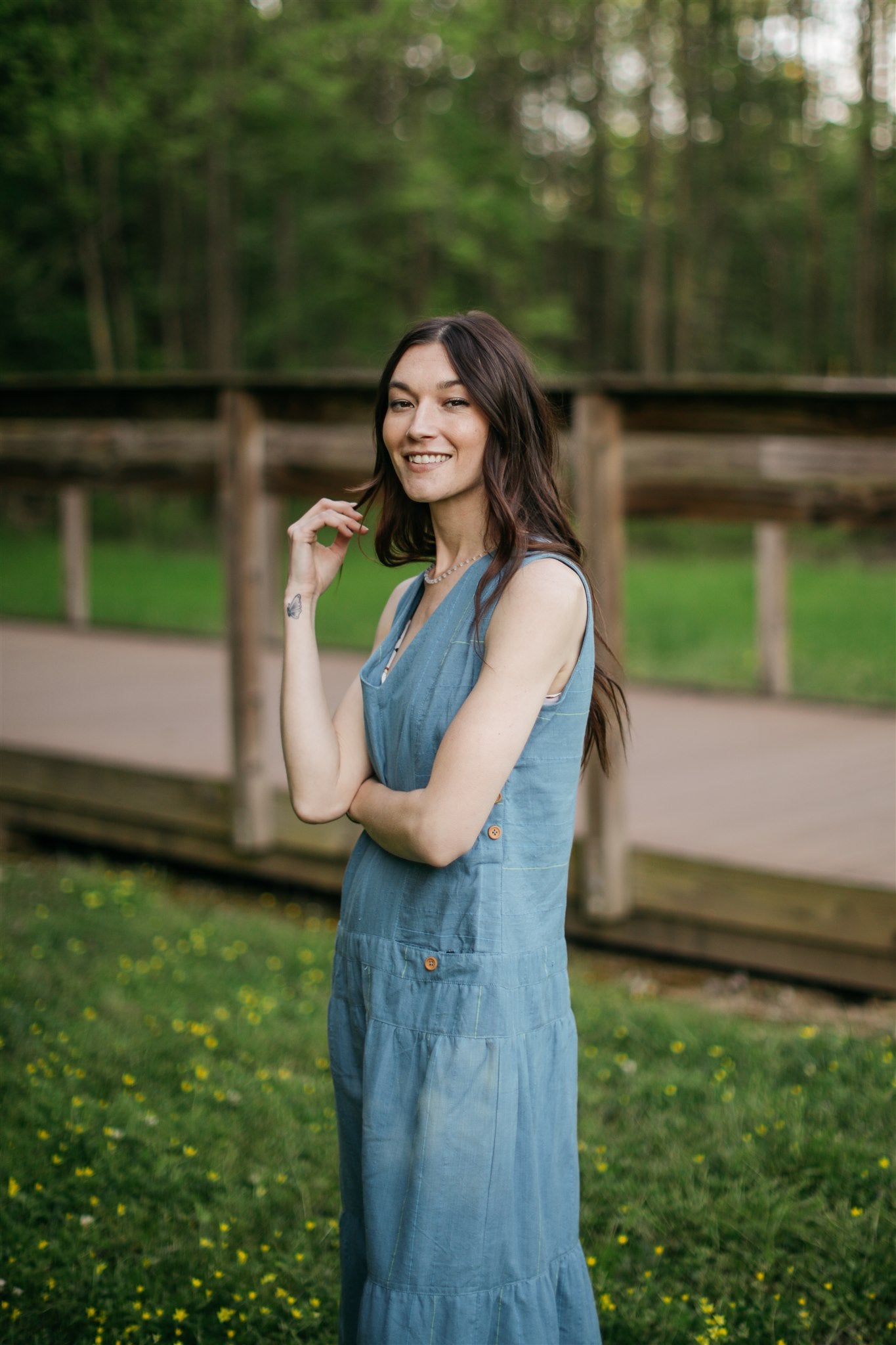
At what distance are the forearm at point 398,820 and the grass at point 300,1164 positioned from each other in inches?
50.4

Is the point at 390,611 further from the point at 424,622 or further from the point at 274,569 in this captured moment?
the point at 274,569

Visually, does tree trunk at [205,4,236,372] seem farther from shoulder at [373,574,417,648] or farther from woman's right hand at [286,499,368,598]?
woman's right hand at [286,499,368,598]

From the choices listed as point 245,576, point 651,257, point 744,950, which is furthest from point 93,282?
point 744,950

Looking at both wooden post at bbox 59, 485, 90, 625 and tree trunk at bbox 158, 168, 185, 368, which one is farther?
tree trunk at bbox 158, 168, 185, 368

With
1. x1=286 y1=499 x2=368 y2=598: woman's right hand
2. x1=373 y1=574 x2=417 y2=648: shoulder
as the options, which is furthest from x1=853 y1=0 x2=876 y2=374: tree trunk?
x1=286 y1=499 x2=368 y2=598: woman's right hand

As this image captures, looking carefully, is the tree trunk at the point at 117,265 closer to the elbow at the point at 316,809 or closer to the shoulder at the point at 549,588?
the elbow at the point at 316,809

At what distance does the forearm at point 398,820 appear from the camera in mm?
1730

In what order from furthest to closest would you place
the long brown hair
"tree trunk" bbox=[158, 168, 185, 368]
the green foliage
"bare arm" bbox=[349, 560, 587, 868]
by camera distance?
1. "tree trunk" bbox=[158, 168, 185, 368]
2. the green foliage
3. the long brown hair
4. "bare arm" bbox=[349, 560, 587, 868]

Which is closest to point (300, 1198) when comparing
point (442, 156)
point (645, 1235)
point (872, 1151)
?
point (645, 1235)

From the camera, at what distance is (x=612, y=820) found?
451cm

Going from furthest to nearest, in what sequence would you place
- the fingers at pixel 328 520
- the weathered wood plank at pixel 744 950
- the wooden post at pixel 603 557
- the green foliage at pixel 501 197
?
the green foliage at pixel 501 197 → the wooden post at pixel 603 557 → the weathered wood plank at pixel 744 950 → the fingers at pixel 328 520

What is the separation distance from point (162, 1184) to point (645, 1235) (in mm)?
1100

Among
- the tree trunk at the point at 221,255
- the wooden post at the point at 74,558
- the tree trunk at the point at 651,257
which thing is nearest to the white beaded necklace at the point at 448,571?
the wooden post at the point at 74,558

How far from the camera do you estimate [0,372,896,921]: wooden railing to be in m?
4.26
